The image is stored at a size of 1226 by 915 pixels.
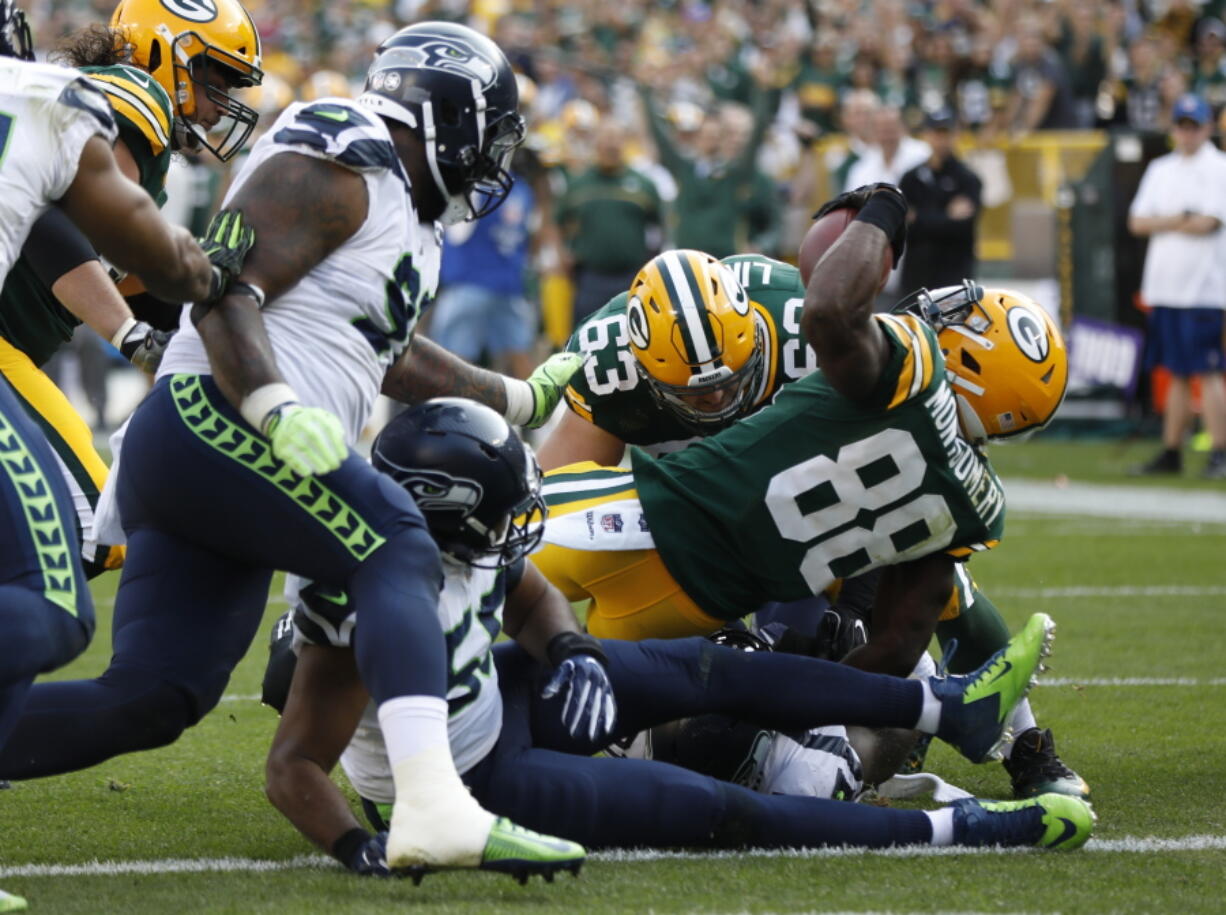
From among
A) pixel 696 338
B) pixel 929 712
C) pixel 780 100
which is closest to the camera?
pixel 929 712

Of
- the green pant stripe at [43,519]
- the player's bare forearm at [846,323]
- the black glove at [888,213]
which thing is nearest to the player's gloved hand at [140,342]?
the green pant stripe at [43,519]

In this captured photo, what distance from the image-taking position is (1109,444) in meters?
13.1

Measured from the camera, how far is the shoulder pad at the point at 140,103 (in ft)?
13.6

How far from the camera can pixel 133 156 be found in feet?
13.7

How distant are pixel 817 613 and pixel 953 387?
77cm

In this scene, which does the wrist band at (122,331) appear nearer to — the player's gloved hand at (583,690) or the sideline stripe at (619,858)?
the sideline stripe at (619,858)

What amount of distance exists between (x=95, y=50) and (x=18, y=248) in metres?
1.49

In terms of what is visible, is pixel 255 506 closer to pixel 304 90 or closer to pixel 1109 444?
pixel 1109 444

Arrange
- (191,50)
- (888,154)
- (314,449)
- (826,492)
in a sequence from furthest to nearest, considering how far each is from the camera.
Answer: (888,154), (191,50), (826,492), (314,449)

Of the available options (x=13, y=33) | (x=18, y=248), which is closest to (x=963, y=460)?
(x=18, y=248)

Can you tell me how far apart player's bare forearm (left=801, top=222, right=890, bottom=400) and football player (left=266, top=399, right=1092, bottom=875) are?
65cm

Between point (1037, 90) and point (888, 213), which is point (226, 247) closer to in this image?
point (888, 213)

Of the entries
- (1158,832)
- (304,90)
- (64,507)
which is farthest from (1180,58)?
(64,507)

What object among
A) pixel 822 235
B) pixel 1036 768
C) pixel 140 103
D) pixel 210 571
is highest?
pixel 140 103
